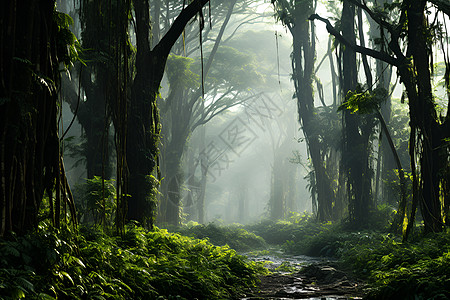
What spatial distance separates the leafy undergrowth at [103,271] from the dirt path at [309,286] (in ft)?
1.12

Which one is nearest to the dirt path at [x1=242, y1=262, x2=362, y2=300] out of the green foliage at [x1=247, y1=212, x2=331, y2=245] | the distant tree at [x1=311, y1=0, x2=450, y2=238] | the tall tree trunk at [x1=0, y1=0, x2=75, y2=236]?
the distant tree at [x1=311, y1=0, x2=450, y2=238]

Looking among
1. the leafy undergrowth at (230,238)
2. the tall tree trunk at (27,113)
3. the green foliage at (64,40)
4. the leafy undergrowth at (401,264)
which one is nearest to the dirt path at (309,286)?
the leafy undergrowth at (401,264)

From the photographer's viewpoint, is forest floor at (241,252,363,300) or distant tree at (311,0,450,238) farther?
distant tree at (311,0,450,238)

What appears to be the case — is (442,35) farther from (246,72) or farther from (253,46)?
(253,46)

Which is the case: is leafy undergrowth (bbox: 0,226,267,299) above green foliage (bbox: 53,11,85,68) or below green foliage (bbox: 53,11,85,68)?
below

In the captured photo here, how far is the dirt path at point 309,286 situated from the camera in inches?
181

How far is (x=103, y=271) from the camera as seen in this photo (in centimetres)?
367

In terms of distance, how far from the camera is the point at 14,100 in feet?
10.4

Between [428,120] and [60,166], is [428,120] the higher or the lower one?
the higher one

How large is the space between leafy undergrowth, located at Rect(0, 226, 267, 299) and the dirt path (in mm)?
341

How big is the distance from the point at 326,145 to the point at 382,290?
39.6 ft

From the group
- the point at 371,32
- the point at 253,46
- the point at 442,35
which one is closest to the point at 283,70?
the point at 253,46

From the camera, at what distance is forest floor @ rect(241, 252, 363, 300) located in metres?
4.59

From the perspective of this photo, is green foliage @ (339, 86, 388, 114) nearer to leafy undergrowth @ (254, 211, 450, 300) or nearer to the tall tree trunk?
leafy undergrowth @ (254, 211, 450, 300)
